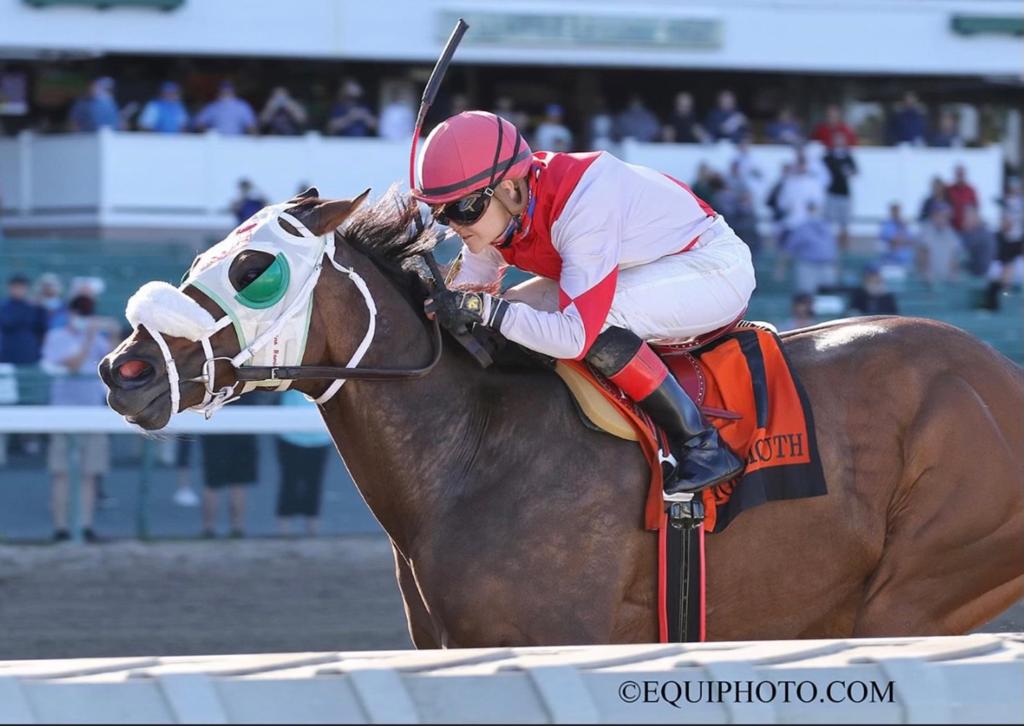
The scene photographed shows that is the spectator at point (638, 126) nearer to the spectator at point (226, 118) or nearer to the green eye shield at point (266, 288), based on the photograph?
the spectator at point (226, 118)

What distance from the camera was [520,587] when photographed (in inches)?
142

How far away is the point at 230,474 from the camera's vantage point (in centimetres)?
816

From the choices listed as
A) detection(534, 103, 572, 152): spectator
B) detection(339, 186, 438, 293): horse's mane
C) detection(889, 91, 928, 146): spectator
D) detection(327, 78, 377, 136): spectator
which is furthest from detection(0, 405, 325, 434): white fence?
detection(889, 91, 928, 146): spectator

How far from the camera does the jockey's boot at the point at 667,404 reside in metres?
3.71

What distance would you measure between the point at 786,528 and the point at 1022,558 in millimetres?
673

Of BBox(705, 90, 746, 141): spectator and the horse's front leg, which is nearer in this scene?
the horse's front leg

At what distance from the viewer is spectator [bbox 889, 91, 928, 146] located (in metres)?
17.5

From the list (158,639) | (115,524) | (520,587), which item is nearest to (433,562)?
(520,587)

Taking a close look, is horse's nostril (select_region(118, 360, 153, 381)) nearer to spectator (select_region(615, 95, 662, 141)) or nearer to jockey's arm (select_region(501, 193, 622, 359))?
jockey's arm (select_region(501, 193, 622, 359))

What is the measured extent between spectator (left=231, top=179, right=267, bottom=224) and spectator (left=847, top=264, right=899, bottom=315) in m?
5.08

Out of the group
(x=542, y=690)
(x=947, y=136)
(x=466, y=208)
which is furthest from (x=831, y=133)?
(x=542, y=690)

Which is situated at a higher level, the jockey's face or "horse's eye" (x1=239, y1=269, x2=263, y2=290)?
the jockey's face

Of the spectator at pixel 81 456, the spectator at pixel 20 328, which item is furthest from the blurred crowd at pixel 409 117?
the spectator at pixel 81 456

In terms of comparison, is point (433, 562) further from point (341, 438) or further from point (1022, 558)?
point (1022, 558)
